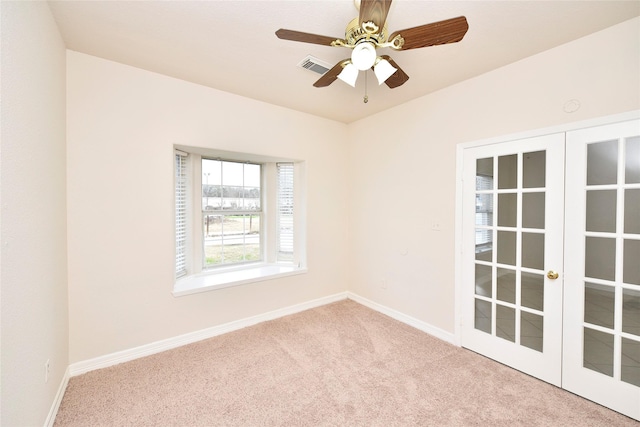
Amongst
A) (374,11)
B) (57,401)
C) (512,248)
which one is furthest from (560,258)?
(57,401)

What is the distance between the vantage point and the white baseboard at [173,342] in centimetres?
225

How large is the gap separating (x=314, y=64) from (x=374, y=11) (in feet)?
3.36

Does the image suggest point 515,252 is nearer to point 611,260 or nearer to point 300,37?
point 611,260

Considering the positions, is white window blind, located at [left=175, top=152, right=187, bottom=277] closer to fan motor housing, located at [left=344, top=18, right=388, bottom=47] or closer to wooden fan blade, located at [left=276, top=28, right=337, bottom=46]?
wooden fan blade, located at [left=276, top=28, right=337, bottom=46]

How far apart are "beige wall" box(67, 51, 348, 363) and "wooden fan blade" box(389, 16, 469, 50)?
2068 millimetres

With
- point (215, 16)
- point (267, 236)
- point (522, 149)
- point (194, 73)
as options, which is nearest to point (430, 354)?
point (522, 149)

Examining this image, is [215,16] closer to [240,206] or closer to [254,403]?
[240,206]

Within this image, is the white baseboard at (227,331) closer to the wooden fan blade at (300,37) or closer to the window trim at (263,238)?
the window trim at (263,238)

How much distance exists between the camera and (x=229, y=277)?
3.21 m

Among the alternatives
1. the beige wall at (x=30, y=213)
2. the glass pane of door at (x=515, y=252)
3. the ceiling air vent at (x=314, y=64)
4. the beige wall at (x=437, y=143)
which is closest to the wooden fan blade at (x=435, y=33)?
the ceiling air vent at (x=314, y=64)

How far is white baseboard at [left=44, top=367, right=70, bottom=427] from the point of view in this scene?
5.43 ft

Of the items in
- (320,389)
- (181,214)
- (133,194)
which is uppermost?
(133,194)

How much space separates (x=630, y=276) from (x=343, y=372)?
2.19 metres

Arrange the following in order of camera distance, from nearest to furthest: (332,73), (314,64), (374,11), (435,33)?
1. (374,11)
2. (435,33)
3. (332,73)
4. (314,64)
